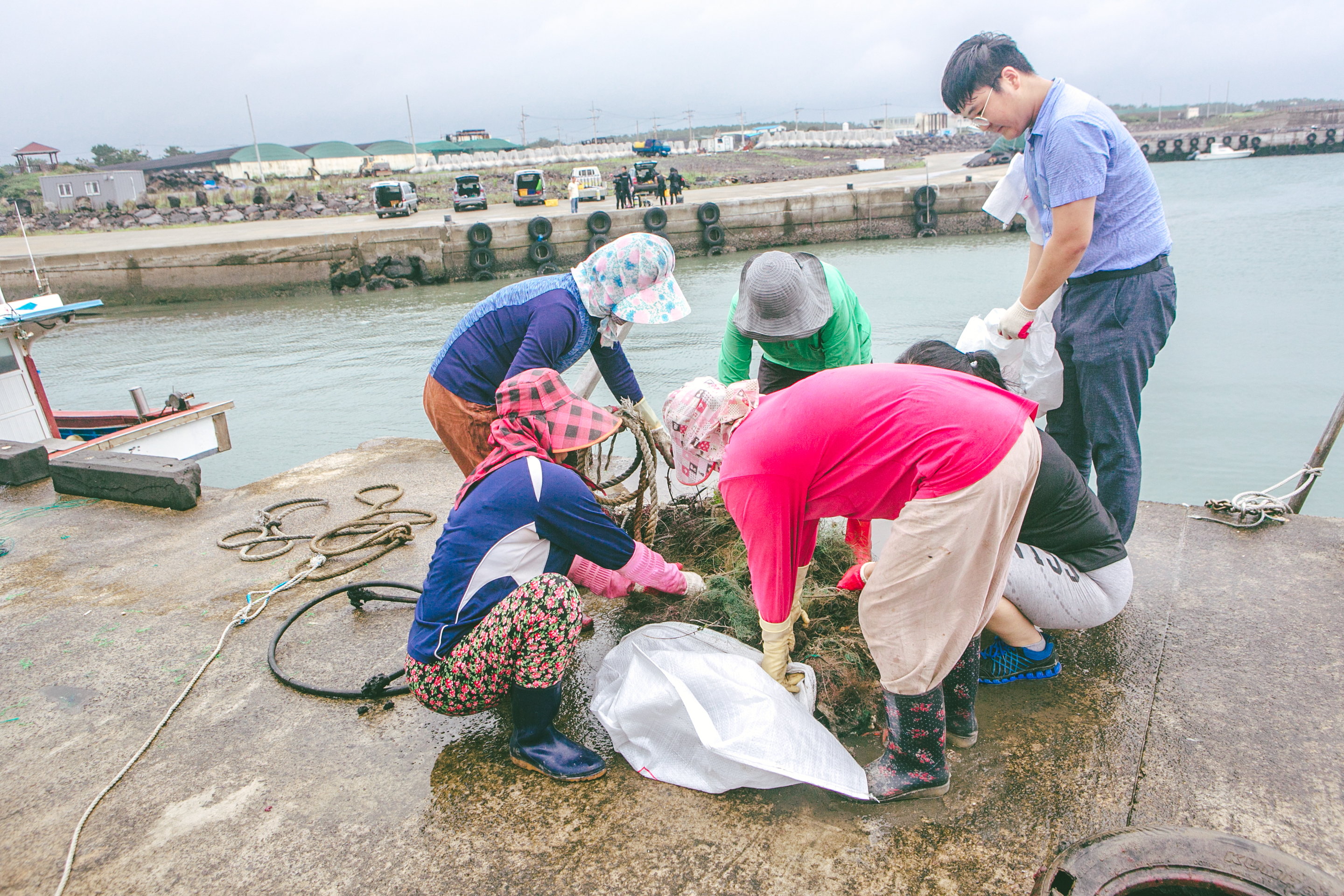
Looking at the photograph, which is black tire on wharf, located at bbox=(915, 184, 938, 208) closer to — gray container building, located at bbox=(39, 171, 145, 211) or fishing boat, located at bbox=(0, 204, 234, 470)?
fishing boat, located at bbox=(0, 204, 234, 470)

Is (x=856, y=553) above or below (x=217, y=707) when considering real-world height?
above

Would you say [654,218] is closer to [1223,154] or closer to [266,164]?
[266,164]

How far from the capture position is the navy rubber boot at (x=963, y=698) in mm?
2105

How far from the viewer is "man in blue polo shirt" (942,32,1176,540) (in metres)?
2.48

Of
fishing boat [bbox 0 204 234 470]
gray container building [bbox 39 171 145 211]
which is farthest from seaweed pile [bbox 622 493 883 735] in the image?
gray container building [bbox 39 171 145 211]

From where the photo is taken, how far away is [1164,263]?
8.73 feet

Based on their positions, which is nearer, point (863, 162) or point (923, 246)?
point (923, 246)

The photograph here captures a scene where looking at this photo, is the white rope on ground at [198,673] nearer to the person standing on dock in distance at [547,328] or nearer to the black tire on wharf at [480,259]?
the person standing on dock in distance at [547,328]

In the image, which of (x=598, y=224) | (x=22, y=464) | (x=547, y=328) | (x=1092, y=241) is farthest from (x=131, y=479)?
(x=598, y=224)

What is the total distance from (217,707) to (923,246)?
22866 mm

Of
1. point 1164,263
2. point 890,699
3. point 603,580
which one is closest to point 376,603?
point 603,580

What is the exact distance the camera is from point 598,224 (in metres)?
21.0

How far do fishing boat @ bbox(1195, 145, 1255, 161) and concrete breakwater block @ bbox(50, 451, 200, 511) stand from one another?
211 feet

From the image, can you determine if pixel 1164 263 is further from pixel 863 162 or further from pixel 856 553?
pixel 863 162
